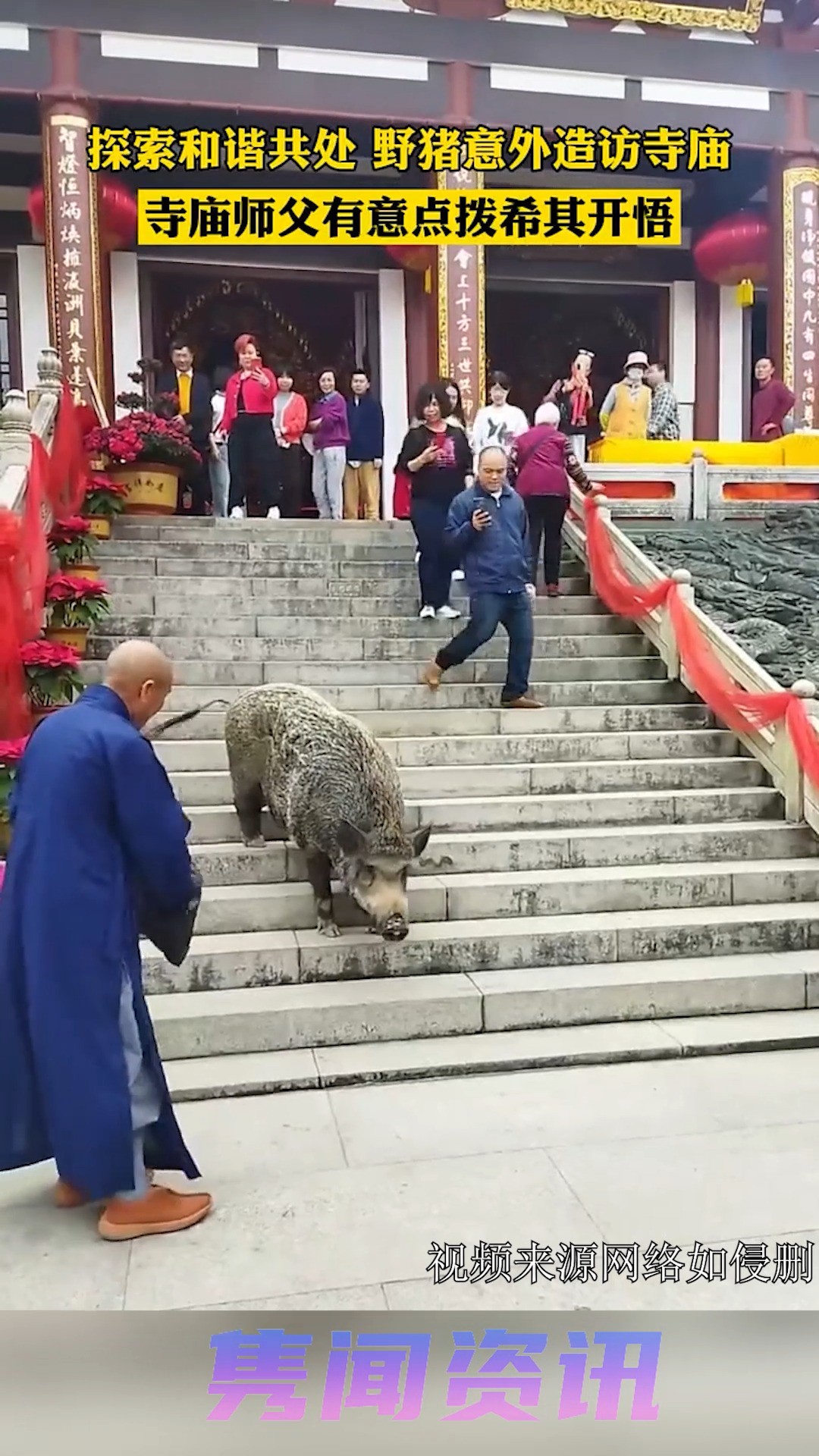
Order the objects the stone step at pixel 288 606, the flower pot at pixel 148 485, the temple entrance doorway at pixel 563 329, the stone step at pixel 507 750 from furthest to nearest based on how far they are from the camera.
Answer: the temple entrance doorway at pixel 563 329 < the flower pot at pixel 148 485 < the stone step at pixel 288 606 < the stone step at pixel 507 750

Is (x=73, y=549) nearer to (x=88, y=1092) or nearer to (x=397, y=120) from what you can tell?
(x=88, y=1092)

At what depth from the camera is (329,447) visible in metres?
10.6

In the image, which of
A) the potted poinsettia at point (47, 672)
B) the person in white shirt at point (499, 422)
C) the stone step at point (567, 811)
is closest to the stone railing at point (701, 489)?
the person in white shirt at point (499, 422)

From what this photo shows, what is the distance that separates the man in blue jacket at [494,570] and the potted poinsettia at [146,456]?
361 cm

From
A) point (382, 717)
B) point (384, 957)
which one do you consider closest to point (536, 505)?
point (382, 717)

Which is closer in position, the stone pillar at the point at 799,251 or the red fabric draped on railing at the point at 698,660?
the red fabric draped on railing at the point at 698,660

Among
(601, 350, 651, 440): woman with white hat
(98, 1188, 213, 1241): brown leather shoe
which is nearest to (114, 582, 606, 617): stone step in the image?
(601, 350, 651, 440): woman with white hat

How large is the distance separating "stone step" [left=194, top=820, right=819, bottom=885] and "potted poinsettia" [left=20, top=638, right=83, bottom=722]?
120 cm

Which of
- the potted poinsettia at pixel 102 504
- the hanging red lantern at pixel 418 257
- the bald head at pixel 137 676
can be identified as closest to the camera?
the bald head at pixel 137 676

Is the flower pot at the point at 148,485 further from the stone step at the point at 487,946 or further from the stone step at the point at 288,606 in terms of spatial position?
the stone step at the point at 487,946

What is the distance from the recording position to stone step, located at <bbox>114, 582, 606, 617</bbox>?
7516 millimetres

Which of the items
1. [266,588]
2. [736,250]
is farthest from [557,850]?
[736,250]

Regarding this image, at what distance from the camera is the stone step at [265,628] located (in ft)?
23.6

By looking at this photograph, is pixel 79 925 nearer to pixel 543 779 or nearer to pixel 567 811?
pixel 567 811
